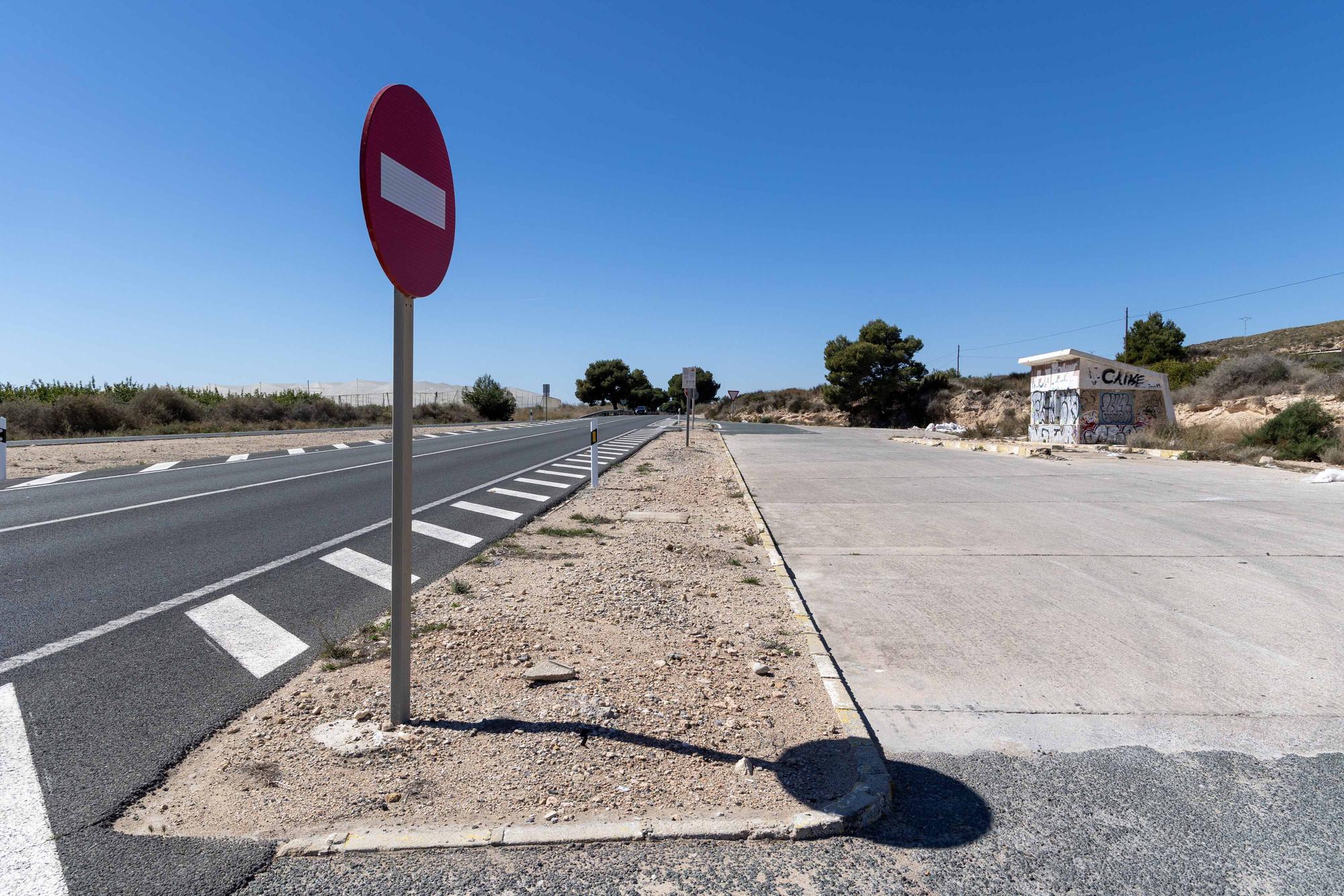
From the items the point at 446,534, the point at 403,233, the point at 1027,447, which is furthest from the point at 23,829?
the point at 1027,447

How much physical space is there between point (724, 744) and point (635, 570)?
3375 mm

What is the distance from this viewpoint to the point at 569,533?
8438 mm

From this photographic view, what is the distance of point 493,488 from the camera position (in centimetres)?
1241

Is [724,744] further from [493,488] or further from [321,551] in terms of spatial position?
[493,488]

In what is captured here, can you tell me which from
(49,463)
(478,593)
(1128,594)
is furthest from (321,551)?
(49,463)

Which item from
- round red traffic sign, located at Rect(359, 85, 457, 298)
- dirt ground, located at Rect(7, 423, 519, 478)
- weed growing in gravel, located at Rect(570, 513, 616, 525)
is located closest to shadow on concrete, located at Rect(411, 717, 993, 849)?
round red traffic sign, located at Rect(359, 85, 457, 298)

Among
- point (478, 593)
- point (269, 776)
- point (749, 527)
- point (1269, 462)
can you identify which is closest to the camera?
point (269, 776)

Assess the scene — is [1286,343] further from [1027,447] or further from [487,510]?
[487,510]

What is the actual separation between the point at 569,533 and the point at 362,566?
2.43 meters

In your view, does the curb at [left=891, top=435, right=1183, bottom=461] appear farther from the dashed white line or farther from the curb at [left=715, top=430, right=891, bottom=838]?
the dashed white line

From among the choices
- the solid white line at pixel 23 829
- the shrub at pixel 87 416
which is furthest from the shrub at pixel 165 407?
the solid white line at pixel 23 829

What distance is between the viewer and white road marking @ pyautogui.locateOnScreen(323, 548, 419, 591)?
20.4 feet

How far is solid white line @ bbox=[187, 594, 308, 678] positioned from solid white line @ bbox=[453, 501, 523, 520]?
4386 millimetres

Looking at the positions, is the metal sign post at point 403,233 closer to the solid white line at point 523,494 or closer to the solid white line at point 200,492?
the solid white line at point 200,492
